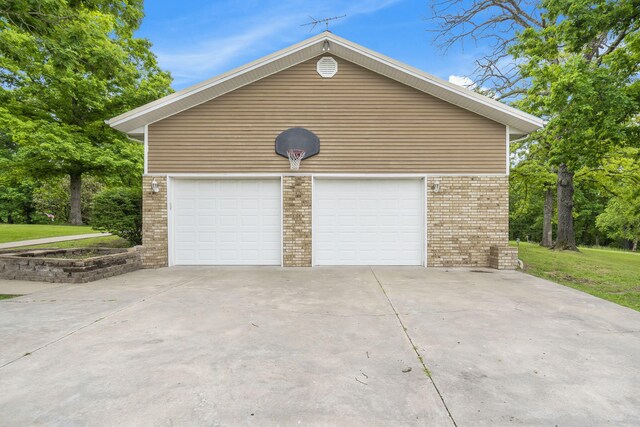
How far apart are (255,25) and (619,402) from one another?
1495cm

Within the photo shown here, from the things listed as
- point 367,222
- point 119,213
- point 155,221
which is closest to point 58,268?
point 155,221

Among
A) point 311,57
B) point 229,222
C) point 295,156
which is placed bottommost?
point 229,222

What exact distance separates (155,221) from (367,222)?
205 inches

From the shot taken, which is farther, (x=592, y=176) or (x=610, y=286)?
(x=592, y=176)

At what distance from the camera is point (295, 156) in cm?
754

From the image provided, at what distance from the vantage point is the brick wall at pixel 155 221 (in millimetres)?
7668

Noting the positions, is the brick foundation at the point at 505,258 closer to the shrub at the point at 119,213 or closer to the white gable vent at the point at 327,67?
the white gable vent at the point at 327,67

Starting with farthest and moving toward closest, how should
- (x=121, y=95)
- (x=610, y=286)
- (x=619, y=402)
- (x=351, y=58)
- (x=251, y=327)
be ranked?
(x=121, y=95) → (x=351, y=58) → (x=610, y=286) → (x=251, y=327) → (x=619, y=402)

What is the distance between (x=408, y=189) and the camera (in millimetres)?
7895

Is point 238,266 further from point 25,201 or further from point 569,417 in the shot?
point 25,201

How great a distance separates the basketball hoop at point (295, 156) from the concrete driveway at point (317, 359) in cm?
343

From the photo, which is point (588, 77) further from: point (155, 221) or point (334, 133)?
point (155, 221)

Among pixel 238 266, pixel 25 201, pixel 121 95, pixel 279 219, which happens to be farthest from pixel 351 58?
pixel 25 201

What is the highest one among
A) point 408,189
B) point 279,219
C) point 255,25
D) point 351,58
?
point 255,25
